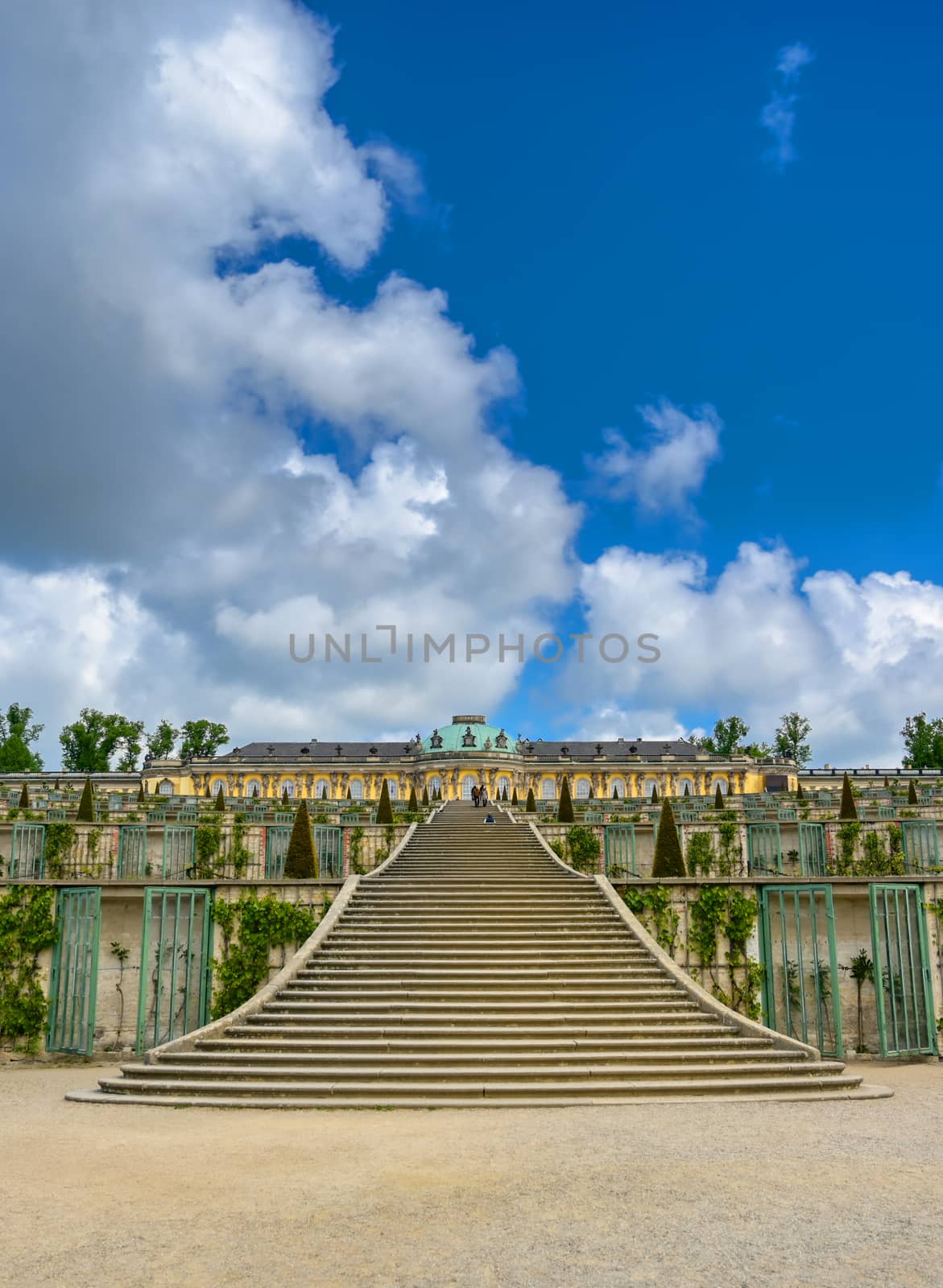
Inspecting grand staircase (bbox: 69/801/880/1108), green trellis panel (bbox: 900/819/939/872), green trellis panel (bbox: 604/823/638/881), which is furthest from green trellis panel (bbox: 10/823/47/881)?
green trellis panel (bbox: 900/819/939/872)

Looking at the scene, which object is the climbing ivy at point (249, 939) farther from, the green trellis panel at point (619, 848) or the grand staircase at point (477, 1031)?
the green trellis panel at point (619, 848)

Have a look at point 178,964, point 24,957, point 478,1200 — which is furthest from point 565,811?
point 478,1200

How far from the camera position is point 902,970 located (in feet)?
56.1

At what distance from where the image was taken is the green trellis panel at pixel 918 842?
23594 millimetres

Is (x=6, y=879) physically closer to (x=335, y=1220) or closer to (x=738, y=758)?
(x=335, y=1220)

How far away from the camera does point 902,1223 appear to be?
22.5 feet

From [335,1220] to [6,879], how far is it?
13.8 metres

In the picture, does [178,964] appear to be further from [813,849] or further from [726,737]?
[726,737]

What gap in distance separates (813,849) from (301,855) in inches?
555

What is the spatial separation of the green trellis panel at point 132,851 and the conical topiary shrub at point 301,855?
344cm

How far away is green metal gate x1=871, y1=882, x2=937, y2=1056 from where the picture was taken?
1680 centimetres

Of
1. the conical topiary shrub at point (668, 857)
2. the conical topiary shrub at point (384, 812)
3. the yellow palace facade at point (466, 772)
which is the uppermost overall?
the yellow palace facade at point (466, 772)

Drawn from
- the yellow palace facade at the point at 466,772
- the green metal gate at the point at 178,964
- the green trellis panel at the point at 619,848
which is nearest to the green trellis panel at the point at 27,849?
the green metal gate at the point at 178,964

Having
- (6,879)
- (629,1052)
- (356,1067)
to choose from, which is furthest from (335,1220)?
(6,879)
